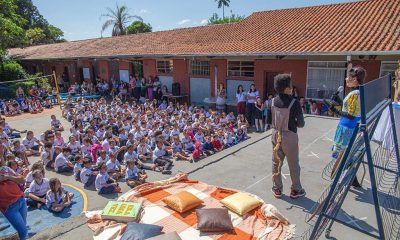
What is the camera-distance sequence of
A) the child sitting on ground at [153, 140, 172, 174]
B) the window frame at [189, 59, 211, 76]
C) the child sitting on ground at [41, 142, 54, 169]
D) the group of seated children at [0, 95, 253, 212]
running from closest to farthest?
the group of seated children at [0, 95, 253, 212], the child sitting on ground at [153, 140, 172, 174], the child sitting on ground at [41, 142, 54, 169], the window frame at [189, 59, 211, 76]

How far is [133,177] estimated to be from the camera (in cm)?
715

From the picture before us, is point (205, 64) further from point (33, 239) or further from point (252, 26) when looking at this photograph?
point (33, 239)

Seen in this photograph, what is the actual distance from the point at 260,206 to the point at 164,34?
60.7 ft

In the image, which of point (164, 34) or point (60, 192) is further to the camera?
point (164, 34)

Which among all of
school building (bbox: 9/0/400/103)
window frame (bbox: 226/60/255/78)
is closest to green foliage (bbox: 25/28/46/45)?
school building (bbox: 9/0/400/103)

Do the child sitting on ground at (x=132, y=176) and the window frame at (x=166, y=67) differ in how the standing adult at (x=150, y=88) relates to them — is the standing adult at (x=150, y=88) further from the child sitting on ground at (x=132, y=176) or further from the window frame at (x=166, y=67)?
the child sitting on ground at (x=132, y=176)

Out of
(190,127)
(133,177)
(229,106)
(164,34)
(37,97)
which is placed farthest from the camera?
(164,34)

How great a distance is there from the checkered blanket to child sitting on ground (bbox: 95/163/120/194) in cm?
174

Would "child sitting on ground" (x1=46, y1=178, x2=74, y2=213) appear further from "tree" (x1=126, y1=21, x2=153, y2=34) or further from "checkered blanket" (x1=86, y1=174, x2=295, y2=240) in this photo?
"tree" (x1=126, y1=21, x2=153, y2=34)

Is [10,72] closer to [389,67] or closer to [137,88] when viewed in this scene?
[137,88]

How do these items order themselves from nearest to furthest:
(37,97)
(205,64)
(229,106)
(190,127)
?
(190,127)
(229,106)
(205,64)
(37,97)

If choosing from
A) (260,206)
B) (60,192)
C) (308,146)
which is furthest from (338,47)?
(60,192)

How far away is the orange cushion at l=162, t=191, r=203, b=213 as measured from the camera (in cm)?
452

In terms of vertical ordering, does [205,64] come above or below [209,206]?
above
